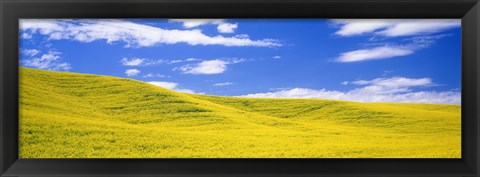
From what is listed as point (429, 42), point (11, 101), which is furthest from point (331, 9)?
point (429, 42)

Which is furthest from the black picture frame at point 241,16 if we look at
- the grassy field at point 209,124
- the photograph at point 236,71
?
the photograph at point 236,71

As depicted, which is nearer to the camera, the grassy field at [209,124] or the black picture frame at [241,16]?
the black picture frame at [241,16]

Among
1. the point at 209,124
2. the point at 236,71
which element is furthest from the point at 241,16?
the point at 209,124

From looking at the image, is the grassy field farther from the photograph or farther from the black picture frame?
the black picture frame

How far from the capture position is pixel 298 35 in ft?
15.1

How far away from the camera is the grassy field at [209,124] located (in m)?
3.99

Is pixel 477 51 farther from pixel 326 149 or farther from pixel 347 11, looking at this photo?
pixel 326 149

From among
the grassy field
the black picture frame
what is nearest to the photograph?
the grassy field

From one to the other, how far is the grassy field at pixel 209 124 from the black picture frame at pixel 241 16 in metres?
0.88

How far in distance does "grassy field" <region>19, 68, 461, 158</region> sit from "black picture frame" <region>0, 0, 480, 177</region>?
34.7 inches

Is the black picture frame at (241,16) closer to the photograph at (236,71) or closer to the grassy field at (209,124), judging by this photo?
the grassy field at (209,124)

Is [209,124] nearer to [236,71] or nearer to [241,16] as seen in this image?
[236,71]

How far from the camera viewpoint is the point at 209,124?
6.35 meters

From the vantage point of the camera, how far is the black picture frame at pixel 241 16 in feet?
7.02
